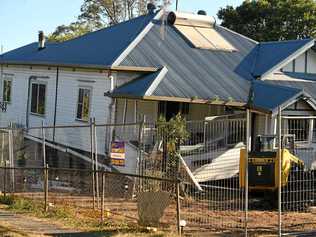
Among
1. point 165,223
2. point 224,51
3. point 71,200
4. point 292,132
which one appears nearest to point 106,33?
point 224,51

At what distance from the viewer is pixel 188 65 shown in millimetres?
23359

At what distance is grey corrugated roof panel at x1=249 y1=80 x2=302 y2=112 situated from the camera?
71.8 ft

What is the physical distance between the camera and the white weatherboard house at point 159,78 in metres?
21.7

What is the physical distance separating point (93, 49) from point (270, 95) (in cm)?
709

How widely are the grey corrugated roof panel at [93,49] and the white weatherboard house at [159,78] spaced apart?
0.08 metres

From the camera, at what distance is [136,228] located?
1134cm

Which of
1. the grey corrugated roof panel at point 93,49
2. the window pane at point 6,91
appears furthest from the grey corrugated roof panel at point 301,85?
the window pane at point 6,91

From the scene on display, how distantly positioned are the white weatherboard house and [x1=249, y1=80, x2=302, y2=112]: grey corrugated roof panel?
0.12ft

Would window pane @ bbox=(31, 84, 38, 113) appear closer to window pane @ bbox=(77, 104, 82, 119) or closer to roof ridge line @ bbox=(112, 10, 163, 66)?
window pane @ bbox=(77, 104, 82, 119)

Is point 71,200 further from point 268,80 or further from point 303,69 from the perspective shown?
point 303,69

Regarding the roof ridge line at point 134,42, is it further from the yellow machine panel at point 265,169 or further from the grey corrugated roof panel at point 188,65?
the yellow machine panel at point 265,169

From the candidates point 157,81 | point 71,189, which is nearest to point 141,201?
point 71,189

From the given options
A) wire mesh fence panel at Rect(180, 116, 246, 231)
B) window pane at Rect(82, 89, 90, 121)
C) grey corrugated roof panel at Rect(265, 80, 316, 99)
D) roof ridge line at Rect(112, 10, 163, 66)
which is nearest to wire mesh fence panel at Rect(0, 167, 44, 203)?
wire mesh fence panel at Rect(180, 116, 246, 231)

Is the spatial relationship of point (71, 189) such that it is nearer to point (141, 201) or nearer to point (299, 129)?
point (141, 201)
